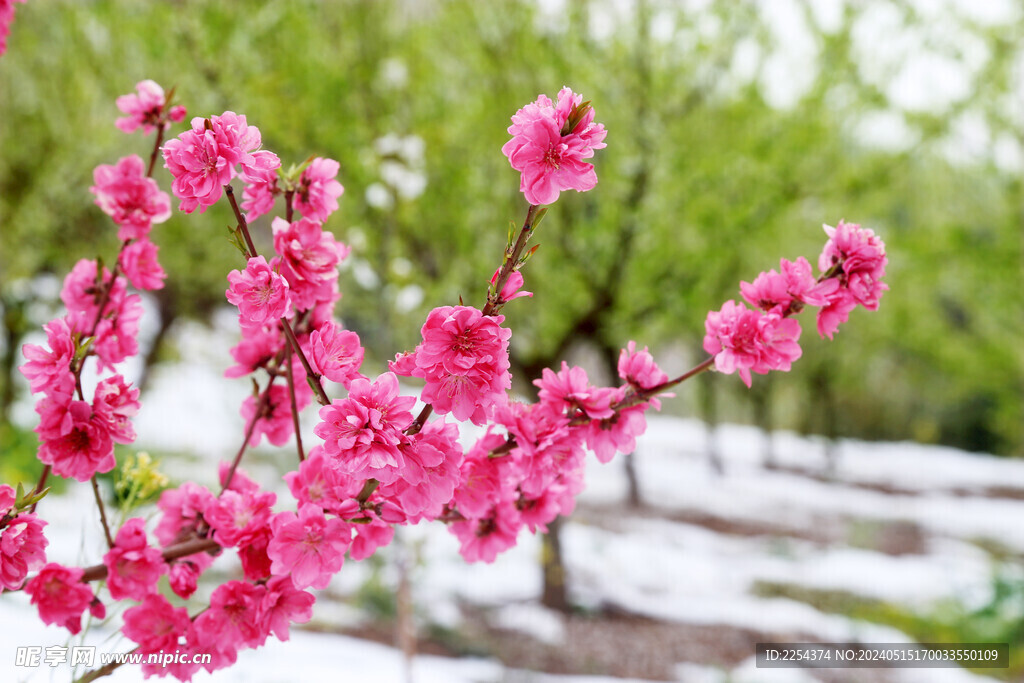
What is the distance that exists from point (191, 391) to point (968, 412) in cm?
1606

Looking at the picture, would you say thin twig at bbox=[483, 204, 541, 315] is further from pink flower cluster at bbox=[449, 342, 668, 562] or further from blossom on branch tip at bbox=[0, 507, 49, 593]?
blossom on branch tip at bbox=[0, 507, 49, 593]

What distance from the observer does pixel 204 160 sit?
77 centimetres

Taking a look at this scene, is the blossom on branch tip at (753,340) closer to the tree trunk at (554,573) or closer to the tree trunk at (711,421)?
the tree trunk at (554,573)

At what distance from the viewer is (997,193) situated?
21.2 feet

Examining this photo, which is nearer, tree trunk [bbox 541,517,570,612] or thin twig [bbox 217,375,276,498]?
thin twig [bbox 217,375,276,498]

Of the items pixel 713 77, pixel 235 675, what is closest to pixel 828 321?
pixel 235 675

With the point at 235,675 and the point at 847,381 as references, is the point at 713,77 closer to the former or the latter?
the point at 235,675

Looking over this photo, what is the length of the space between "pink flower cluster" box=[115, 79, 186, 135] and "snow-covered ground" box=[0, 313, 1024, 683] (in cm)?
65

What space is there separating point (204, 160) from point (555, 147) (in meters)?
0.40

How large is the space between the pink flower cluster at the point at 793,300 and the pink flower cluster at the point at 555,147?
28 cm

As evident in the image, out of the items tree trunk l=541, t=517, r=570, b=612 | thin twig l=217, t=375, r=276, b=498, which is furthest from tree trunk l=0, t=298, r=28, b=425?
thin twig l=217, t=375, r=276, b=498

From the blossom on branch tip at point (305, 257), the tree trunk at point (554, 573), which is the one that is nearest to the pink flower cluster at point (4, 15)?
the blossom on branch tip at point (305, 257)

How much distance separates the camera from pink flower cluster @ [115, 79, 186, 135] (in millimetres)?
1073

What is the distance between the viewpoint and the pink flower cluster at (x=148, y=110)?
107 cm
